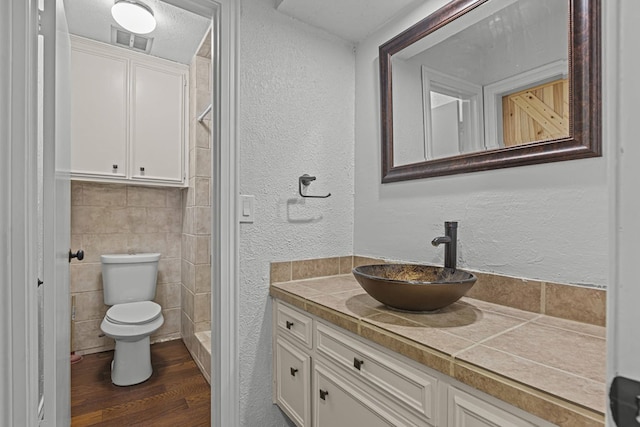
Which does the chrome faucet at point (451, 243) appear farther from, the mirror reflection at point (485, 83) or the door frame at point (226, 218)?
the door frame at point (226, 218)

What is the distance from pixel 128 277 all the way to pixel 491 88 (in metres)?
2.74

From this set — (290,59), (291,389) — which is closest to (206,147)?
(290,59)

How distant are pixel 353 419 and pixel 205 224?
6.29 feet

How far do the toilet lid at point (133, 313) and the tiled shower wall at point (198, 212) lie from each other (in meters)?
0.30

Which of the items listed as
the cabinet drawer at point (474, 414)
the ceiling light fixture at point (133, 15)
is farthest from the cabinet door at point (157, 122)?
the cabinet drawer at point (474, 414)

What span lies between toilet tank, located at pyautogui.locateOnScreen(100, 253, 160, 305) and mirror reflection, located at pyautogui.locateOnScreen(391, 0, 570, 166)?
2.18 metres

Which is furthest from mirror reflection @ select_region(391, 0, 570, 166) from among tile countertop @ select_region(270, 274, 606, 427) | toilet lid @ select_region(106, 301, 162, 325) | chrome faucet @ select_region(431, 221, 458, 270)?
toilet lid @ select_region(106, 301, 162, 325)

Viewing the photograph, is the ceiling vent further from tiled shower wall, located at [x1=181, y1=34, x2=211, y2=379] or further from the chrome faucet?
the chrome faucet

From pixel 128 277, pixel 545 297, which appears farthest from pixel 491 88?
pixel 128 277

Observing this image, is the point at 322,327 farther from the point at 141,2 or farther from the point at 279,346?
the point at 141,2

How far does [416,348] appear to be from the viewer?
826 mm

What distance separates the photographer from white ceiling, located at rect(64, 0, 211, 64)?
200cm

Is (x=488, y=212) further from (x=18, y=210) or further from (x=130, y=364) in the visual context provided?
(x=130, y=364)

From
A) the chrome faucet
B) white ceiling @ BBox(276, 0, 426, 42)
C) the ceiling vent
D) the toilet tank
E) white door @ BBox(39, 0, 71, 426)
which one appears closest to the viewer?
white door @ BBox(39, 0, 71, 426)
